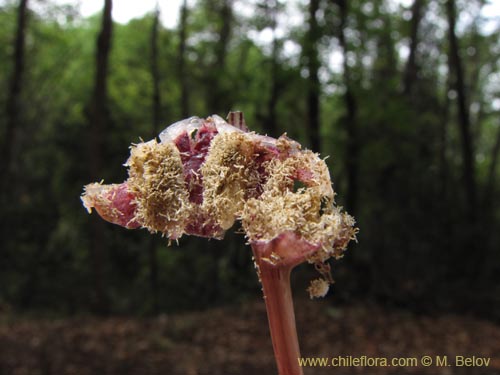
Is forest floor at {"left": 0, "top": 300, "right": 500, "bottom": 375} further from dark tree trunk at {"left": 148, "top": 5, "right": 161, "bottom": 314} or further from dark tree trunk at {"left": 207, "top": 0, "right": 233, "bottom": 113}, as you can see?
dark tree trunk at {"left": 207, "top": 0, "right": 233, "bottom": 113}

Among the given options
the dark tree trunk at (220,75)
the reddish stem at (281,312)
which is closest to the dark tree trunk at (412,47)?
the dark tree trunk at (220,75)

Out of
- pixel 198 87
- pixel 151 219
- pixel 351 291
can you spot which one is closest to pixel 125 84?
pixel 198 87

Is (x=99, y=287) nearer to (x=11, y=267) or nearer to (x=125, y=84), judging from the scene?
(x=11, y=267)

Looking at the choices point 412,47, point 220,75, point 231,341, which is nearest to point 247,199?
point 231,341

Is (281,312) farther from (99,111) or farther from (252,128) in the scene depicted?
(252,128)

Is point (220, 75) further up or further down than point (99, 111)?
Answer: further up
